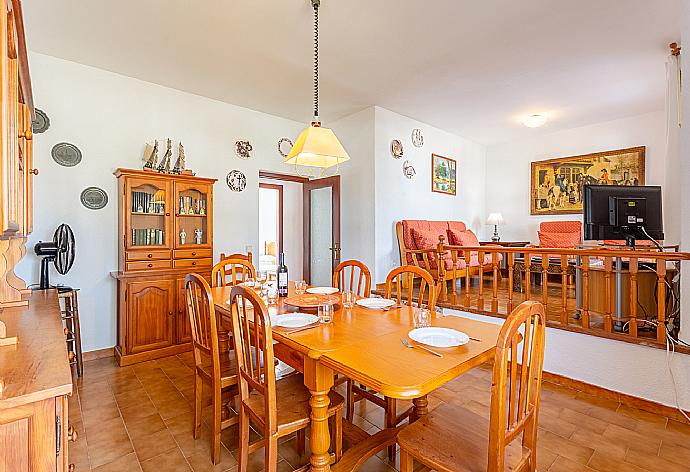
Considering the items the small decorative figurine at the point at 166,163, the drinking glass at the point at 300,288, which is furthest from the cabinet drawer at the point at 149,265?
the drinking glass at the point at 300,288

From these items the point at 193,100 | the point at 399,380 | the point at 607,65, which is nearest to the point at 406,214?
the point at 607,65

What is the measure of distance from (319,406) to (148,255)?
273cm

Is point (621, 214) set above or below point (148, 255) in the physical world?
above

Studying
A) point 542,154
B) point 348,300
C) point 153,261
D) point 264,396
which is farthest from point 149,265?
point 542,154

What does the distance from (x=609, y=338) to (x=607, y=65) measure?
108 inches

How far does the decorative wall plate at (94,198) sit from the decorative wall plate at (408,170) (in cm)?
368

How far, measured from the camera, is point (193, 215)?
3.86 meters

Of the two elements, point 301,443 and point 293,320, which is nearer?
point 293,320

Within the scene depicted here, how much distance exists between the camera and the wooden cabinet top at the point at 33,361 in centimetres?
95

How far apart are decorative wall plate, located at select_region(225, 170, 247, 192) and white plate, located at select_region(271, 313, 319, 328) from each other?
9.69 ft

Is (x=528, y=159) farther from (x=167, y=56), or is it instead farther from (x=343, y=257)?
(x=167, y=56)

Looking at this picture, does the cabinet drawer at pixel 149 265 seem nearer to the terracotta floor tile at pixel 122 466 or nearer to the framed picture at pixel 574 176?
the terracotta floor tile at pixel 122 466

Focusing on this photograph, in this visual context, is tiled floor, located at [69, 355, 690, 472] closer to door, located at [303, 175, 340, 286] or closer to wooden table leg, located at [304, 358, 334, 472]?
wooden table leg, located at [304, 358, 334, 472]

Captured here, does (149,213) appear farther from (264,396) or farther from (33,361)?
(264,396)
